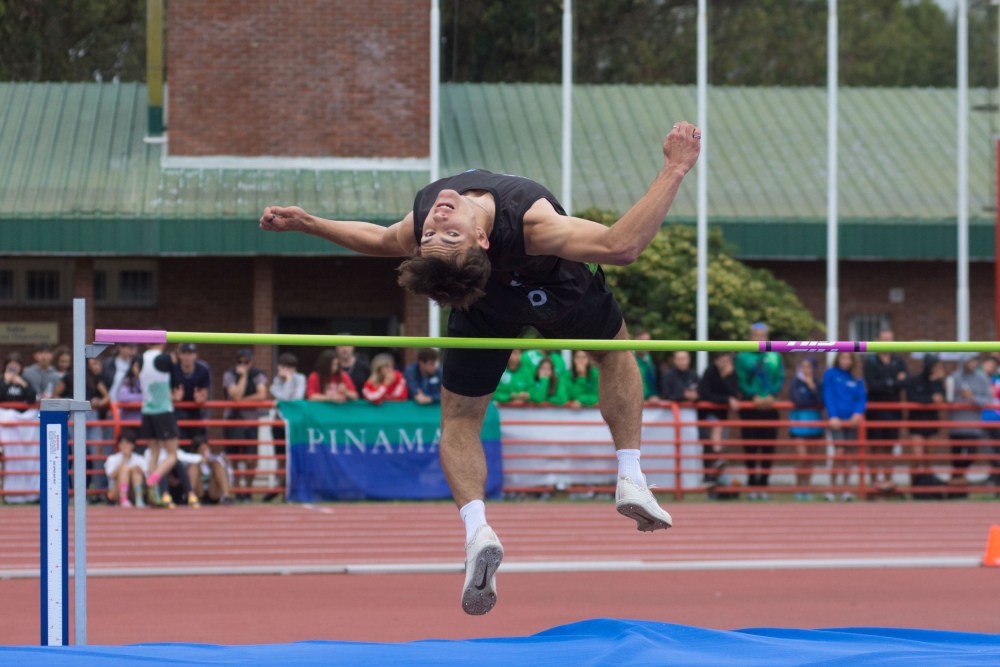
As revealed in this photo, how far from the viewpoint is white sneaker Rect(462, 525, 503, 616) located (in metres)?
4.84

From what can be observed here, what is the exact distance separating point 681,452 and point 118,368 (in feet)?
17.4

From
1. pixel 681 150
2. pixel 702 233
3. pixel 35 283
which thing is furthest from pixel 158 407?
pixel 35 283

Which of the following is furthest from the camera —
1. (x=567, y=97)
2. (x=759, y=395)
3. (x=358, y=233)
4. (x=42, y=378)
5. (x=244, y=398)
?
(x=567, y=97)

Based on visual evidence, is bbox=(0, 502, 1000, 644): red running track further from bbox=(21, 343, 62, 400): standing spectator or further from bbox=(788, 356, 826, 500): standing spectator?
bbox=(21, 343, 62, 400): standing spectator

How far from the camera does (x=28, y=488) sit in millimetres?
12375

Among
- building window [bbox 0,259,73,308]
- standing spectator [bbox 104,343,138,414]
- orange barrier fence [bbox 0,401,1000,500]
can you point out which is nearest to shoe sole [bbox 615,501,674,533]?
orange barrier fence [bbox 0,401,1000,500]

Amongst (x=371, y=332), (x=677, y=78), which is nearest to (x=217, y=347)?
(x=371, y=332)

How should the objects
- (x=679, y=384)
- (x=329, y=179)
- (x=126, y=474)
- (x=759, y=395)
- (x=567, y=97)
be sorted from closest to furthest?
(x=126, y=474)
(x=759, y=395)
(x=679, y=384)
(x=567, y=97)
(x=329, y=179)

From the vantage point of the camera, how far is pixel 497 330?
16.7 ft

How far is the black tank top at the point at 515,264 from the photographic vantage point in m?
4.63

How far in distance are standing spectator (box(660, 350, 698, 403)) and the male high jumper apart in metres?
7.35

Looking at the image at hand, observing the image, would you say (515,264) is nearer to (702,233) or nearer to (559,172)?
(702,233)

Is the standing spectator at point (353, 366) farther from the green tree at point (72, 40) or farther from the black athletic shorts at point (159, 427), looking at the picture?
the green tree at point (72, 40)

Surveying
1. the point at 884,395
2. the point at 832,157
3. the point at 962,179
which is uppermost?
the point at 832,157
